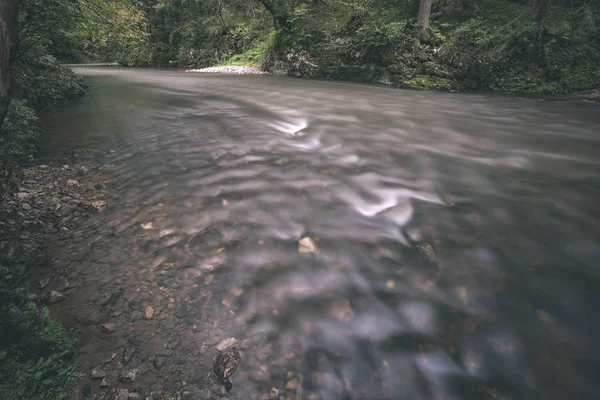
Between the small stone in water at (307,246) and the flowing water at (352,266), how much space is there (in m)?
0.03

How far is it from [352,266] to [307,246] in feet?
1.28

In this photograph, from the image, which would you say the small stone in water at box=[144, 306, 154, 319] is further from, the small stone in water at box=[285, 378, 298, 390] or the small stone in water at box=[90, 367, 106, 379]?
the small stone in water at box=[285, 378, 298, 390]

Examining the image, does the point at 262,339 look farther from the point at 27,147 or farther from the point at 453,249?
the point at 27,147

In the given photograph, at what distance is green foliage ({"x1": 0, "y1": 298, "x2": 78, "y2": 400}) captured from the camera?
4.42 feet

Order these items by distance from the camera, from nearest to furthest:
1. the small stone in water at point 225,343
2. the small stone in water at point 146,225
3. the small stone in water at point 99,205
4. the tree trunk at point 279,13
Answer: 1. the small stone in water at point 225,343
2. the small stone in water at point 146,225
3. the small stone in water at point 99,205
4. the tree trunk at point 279,13

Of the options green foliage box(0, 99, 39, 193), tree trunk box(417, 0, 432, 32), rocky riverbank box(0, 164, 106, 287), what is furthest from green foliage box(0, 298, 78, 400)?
tree trunk box(417, 0, 432, 32)

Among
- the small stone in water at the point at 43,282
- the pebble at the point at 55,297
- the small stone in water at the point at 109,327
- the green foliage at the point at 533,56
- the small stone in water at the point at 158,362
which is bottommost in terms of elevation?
the small stone in water at the point at 158,362

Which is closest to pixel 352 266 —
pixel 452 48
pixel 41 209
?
pixel 41 209

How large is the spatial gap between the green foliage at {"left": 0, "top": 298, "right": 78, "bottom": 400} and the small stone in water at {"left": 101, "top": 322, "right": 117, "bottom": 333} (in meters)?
0.14

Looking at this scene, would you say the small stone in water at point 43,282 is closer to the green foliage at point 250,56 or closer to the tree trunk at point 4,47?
the tree trunk at point 4,47

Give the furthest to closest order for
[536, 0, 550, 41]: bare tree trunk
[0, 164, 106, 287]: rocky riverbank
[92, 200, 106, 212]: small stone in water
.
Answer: [536, 0, 550, 41]: bare tree trunk, [92, 200, 106, 212]: small stone in water, [0, 164, 106, 287]: rocky riverbank

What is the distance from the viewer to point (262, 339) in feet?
5.35

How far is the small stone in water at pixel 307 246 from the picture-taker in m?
2.27

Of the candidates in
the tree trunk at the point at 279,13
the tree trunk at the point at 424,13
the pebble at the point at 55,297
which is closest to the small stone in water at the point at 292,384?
the pebble at the point at 55,297
